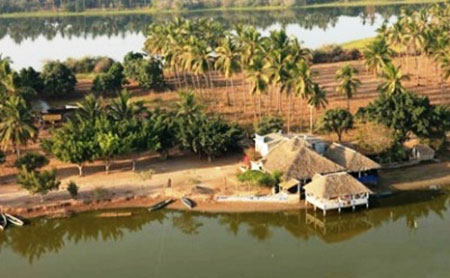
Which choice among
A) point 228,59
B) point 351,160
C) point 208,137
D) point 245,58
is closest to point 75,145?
point 208,137

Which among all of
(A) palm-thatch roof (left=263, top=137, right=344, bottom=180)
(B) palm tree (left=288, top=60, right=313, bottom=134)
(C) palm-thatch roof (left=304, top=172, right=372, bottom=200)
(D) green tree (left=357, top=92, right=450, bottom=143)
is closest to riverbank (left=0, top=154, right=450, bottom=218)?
(A) palm-thatch roof (left=263, top=137, right=344, bottom=180)

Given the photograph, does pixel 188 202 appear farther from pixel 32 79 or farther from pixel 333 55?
pixel 333 55

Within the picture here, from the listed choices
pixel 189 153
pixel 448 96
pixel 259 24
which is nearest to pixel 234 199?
pixel 189 153

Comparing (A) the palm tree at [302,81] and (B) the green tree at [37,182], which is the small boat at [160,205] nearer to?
(B) the green tree at [37,182]

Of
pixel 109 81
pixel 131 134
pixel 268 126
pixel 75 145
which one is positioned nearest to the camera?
pixel 75 145

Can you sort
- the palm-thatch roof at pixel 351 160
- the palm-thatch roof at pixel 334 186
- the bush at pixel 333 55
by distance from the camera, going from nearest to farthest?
the palm-thatch roof at pixel 334 186 → the palm-thatch roof at pixel 351 160 → the bush at pixel 333 55

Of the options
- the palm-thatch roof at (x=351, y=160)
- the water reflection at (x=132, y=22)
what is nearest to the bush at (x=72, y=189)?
the palm-thatch roof at (x=351, y=160)

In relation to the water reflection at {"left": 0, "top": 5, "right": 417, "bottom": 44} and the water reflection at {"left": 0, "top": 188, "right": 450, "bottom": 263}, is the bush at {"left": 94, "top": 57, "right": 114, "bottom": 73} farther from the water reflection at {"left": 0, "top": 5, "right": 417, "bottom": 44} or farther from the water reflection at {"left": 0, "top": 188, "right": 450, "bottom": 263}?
the water reflection at {"left": 0, "top": 5, "right": 417, "bottom": 44}
